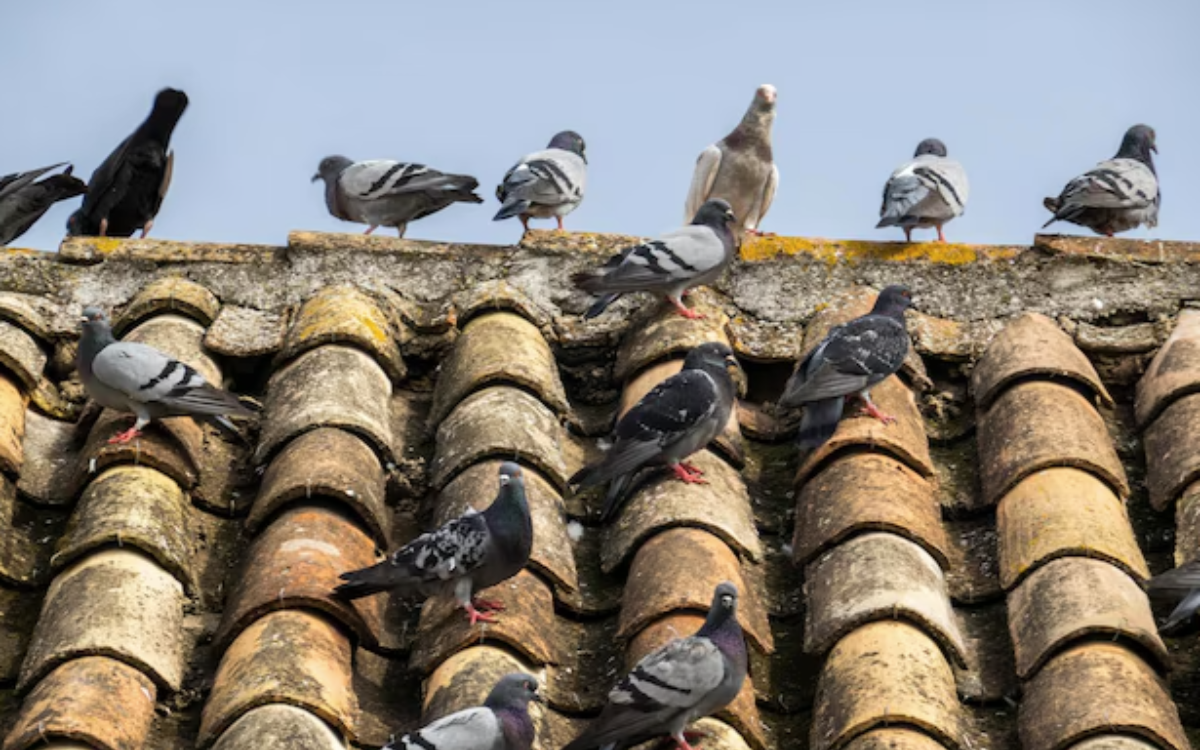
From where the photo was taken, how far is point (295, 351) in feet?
21.6

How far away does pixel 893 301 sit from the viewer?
6.78 metres

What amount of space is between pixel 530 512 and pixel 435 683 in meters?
0.73

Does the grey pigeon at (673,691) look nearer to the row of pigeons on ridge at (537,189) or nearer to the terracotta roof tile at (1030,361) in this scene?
the terracotta roof tile at (1030,361)

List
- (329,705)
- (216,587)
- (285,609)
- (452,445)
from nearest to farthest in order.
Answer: (329,705)
(285,609)
(216,587)
(452,445)

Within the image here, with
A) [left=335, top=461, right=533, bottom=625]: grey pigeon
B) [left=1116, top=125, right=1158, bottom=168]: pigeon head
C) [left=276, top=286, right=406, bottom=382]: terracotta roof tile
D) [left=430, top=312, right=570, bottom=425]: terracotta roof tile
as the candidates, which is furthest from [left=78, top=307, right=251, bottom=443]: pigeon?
[left=1116, top=125, right=1158, bottom=168]: pigeon head

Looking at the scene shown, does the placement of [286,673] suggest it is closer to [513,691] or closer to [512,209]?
[513,691]

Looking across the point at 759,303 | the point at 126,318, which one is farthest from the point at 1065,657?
the point at 126,318

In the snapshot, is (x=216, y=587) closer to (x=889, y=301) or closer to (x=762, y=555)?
(x=762, y=555)

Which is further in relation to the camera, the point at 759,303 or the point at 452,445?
the point at 759,303

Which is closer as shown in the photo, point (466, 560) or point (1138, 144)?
point (466, 560)

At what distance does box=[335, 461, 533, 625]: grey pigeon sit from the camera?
17.1 ft

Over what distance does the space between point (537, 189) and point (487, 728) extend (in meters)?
5.89

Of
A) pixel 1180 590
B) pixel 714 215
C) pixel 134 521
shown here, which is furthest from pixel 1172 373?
pixel 134 521

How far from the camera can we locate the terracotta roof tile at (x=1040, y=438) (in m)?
A: 5.85
